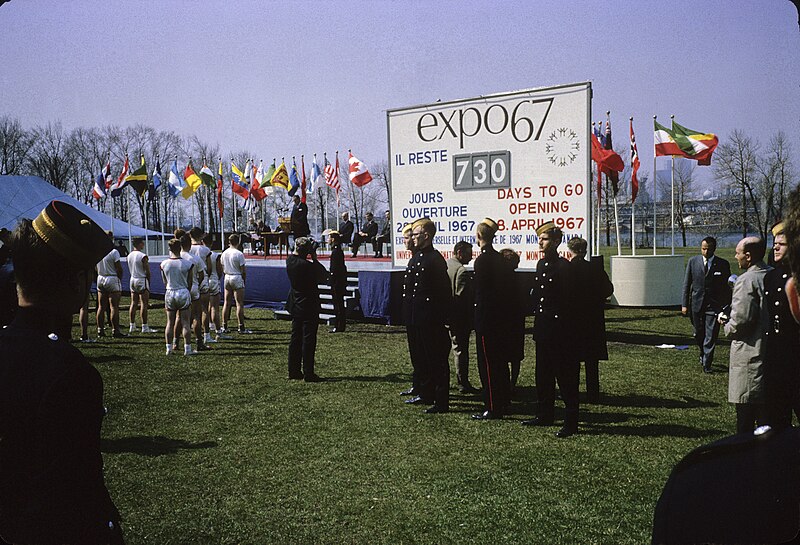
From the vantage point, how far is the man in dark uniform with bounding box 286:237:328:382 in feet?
32.6

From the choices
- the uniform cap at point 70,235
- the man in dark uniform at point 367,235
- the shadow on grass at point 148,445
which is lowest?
the shadow on grass at point 148,445

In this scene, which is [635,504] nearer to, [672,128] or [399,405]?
[399,405]

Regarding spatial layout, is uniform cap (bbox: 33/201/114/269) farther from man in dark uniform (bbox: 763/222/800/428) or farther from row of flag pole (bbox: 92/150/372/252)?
row of flag pole (bbox: 92/150/372/252)

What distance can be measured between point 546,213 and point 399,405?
606 cm

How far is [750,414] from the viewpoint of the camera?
5.39 meters

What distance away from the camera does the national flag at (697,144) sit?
18812 millimetres

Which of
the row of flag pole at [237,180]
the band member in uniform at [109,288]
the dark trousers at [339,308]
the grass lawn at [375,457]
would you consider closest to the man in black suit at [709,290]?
the grass lawn at [375,457]

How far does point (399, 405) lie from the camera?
855 centimetres

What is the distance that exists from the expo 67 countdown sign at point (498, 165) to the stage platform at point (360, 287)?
0.79 m

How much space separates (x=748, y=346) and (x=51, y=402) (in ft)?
16.7

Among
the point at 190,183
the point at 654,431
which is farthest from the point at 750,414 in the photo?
the point at 190,183

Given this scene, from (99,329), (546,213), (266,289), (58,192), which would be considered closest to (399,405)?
(546,213)

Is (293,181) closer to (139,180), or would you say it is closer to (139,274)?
(139,180)

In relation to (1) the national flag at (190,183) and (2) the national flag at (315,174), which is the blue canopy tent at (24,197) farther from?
(2) the national flag at (315,174)
